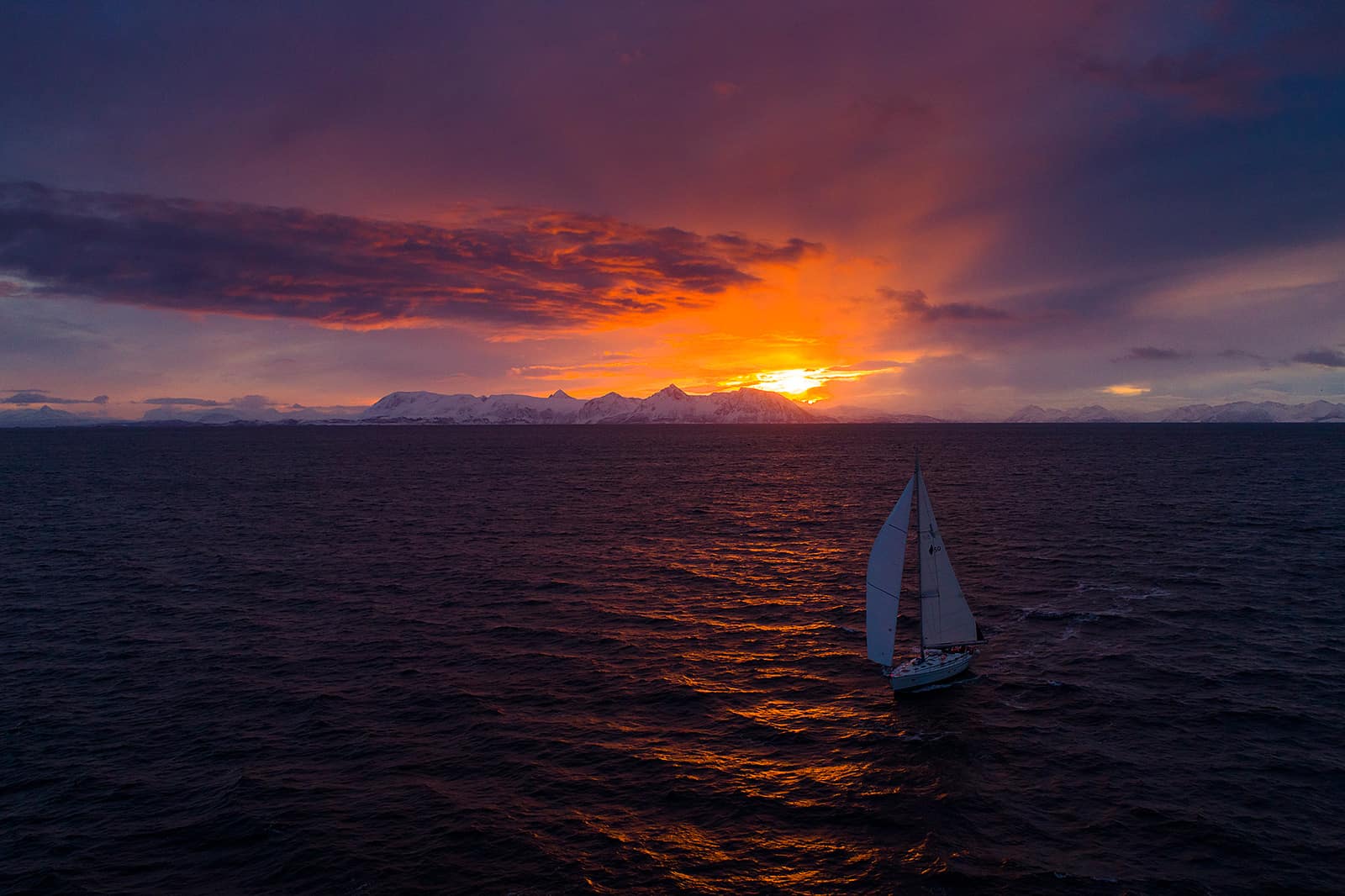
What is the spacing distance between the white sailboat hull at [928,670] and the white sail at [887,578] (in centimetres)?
96

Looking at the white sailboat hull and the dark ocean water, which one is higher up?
the white sailboat hull

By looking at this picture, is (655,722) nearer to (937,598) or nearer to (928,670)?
(928,670)

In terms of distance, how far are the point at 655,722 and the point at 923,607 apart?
15.3m

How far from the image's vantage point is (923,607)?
3544 centimetres

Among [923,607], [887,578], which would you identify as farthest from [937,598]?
[887,578]

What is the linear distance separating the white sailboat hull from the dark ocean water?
85 centimetres

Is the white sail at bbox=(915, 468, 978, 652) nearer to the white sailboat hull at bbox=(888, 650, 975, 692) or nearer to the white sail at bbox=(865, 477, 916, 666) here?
the white sailboat hull at bbox=(888, 650, 975, 692)

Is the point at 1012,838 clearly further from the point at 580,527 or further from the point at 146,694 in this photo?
the point at 580,527

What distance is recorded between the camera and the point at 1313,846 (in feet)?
73.9

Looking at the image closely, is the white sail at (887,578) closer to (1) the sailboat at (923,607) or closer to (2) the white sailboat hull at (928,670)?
(1) the sailboat at (923,607)

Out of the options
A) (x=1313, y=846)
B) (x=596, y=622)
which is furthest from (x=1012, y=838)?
(x=596, y=622)

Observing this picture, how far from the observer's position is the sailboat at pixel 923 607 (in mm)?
33094

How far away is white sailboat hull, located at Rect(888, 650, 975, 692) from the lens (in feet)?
A: 110

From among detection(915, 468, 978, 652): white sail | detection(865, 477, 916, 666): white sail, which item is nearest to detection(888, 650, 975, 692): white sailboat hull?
detection(915, 468, 978, 652): white sail
